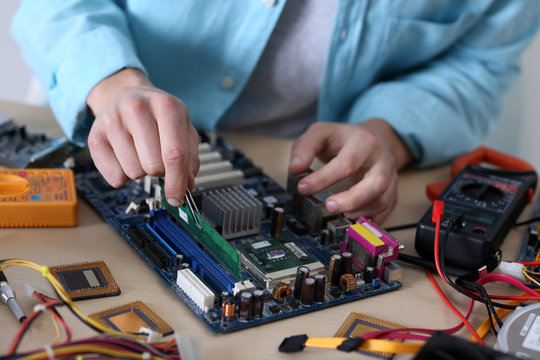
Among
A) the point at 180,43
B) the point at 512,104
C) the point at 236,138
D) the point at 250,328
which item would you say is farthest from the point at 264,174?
the point at 512,104

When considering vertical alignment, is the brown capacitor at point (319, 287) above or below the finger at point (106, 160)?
below

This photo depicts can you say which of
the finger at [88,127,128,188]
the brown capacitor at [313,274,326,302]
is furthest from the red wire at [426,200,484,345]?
the finger at [88,127,128,188]

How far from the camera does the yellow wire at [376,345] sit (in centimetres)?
79

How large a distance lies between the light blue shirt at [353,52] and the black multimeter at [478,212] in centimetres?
24

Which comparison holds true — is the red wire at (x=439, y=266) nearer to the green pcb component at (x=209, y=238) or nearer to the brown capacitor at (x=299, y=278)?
the brown capacitor at (x=299, y=278)

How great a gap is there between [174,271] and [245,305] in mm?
165

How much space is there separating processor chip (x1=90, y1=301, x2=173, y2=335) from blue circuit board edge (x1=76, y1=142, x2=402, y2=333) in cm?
6

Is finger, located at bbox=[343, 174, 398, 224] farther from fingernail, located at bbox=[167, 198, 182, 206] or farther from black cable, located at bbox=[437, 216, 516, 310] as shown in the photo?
fingernail, located at bbox=[167, 198, 182, 206]

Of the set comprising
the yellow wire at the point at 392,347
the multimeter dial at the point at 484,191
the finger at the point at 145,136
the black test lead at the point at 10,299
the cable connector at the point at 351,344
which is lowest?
the black test lead at the point at 10,299

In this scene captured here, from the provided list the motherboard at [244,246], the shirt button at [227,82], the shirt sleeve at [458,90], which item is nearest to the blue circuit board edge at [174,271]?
the motherboard at [244,246]

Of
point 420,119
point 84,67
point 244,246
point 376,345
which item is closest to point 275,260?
point 244,246

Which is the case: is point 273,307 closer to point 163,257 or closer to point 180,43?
point 163,257

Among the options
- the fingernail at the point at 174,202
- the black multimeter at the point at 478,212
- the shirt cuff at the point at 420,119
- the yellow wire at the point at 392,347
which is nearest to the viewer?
the yellow wire at the point at 392,347

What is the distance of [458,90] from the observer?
1.67 meters
